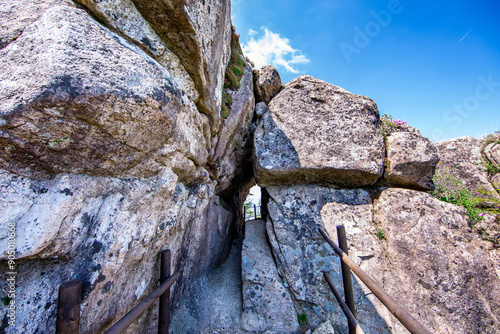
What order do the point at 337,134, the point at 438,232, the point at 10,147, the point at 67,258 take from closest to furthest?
the point at 10,147 < the point at 67,258 < the point at 438,232 < the point at 337,134

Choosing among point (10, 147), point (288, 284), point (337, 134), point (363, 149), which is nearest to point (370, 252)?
point (288, 284)

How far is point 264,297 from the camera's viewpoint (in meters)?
4.67

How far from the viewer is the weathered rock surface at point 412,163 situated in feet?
16.6

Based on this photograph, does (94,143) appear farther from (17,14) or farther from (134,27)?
(134,27)

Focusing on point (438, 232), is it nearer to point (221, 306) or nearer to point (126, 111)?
point (221, 306)

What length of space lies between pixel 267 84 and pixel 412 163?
462 cm

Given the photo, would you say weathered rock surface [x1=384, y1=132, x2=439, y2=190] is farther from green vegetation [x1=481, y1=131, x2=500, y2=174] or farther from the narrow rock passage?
the narrow rock passage

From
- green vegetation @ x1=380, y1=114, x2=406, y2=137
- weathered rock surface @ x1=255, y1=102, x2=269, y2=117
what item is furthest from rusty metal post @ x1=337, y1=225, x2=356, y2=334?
weathered rock surface @ x1=255, y1=102, x2=269, y2=117

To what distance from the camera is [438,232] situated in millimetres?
4453

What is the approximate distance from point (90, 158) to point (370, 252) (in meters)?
5.63

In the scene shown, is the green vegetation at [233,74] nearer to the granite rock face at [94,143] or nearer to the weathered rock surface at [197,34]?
the weathered rock surface at [197,34]

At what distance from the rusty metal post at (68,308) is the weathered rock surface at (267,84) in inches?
249

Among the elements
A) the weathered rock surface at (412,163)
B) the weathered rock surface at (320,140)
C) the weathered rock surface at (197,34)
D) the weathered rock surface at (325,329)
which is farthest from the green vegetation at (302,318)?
the weathered rock surface at (197,34)

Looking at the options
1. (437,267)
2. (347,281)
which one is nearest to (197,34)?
(347,281)
